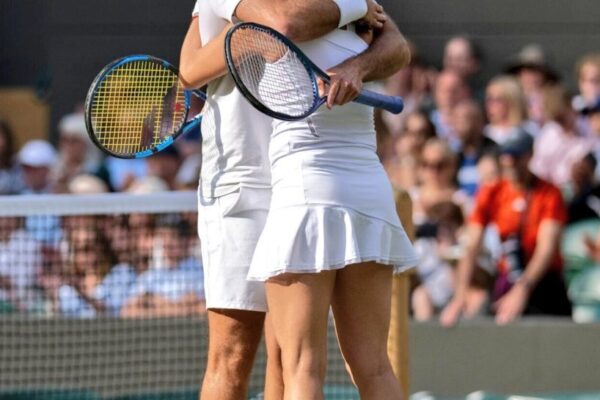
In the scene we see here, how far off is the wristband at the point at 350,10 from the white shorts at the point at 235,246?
0.62m

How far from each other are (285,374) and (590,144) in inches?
170

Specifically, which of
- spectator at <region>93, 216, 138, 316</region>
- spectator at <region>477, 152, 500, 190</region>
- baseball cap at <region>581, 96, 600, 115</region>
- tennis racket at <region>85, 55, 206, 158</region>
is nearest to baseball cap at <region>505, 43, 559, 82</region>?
baseball cap at <region>581, 96, 600, 115</region>

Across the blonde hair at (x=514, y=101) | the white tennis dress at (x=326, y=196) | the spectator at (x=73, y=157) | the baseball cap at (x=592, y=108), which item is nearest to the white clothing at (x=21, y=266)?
the spectator at (x=73, y=157)

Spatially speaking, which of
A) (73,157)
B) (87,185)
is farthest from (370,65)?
(73,157)

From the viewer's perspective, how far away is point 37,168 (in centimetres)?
975

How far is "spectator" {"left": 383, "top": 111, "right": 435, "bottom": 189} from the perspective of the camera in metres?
8.12

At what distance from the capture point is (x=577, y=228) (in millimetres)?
7371

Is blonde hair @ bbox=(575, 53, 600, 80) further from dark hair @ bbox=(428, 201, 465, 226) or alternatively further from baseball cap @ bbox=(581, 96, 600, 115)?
dark hair @ bbox=(428, 201, 465, 226)

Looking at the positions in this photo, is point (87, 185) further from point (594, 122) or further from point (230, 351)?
point (230, 351)

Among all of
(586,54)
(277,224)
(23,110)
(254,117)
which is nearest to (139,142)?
(254,117)

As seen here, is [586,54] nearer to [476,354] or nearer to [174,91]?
[476,354]

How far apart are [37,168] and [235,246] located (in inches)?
231

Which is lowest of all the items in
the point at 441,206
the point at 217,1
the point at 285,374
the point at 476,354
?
the point at 476,354

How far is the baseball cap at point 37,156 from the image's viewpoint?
32.0 feet
